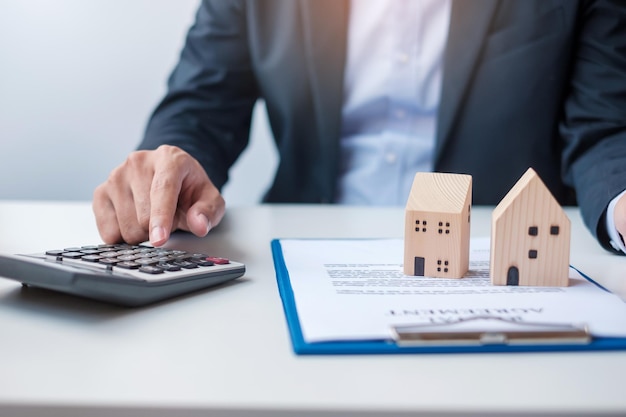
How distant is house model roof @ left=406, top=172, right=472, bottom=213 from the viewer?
54 centimetres

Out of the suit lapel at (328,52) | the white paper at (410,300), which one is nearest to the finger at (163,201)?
the white paper at (410,300)

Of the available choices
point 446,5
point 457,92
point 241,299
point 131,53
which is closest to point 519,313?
point 241,299

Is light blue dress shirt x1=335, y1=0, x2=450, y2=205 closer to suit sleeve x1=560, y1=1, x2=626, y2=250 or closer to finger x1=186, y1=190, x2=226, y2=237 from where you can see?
suit sleeve x1=560, y1=1, x2=626, y2=250

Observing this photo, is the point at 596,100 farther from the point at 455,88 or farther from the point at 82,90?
the point at 82,90

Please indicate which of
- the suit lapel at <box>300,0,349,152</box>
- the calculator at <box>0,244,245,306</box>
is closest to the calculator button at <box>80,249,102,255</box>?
the calculator at <box>0,244,245,306</box>

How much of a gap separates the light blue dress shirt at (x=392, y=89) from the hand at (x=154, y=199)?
0.50 m

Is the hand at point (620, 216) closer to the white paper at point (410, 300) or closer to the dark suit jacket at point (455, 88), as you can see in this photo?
the white paper at point (410, 300)

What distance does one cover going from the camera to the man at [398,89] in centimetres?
105

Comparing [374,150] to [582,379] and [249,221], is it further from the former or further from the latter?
[582,379]

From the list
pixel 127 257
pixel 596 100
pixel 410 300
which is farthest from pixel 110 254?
pixel 596 100

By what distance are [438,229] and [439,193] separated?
3 centimetres

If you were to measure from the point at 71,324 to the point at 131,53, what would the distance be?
1.36 metres

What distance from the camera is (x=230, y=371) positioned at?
14.7 inches

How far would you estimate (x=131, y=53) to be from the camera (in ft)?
5.53
